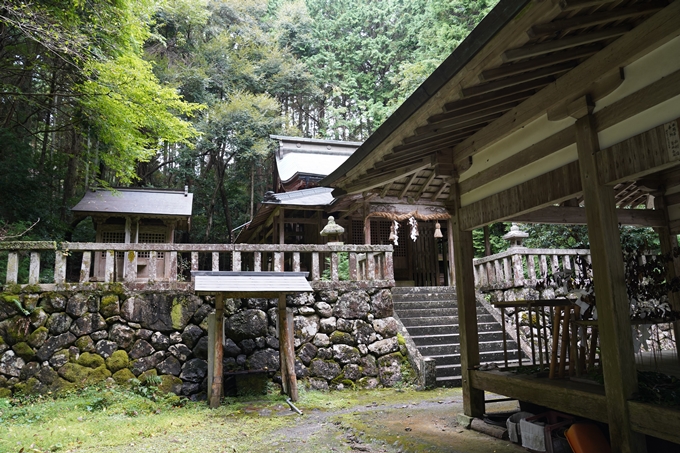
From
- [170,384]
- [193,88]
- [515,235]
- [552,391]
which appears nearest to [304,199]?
[515,235]

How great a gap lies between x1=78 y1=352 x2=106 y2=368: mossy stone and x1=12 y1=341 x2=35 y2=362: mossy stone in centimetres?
75

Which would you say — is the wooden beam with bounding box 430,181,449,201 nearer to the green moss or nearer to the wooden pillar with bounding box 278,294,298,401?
the wooden pillar with bounding box 278,294,298,401

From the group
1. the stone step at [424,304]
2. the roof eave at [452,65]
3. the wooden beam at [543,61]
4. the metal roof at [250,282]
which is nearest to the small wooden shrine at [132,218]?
the metal roof at [250,282]

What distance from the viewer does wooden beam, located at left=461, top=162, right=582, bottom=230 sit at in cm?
407

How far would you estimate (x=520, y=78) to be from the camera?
12.8 ft

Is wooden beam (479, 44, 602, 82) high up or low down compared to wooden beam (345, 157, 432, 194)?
up

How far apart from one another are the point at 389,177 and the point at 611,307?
132 inches

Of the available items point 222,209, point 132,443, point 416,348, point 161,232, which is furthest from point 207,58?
point 132,443

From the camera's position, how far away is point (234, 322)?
8.46 m

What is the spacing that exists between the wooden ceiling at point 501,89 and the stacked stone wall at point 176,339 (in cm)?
348

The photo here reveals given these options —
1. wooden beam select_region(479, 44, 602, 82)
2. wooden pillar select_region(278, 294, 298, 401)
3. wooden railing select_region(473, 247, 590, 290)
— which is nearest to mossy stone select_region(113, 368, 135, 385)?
A: wooden pillar select_region(278, 294, 298, 401)

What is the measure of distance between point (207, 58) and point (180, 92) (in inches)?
126

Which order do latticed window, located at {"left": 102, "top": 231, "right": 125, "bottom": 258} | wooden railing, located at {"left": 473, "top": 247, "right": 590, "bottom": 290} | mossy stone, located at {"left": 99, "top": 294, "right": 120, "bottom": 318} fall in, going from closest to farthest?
mossy stone, located at {"left": 99, "top": 294, "right": 120, "bottom": 318} → wooden railing, located at {"left": 473, "top": 247, "right": 590, "bottom": 290} → latticed window, located at {"left": 102, "top": 231, "right": 125, "bottom": 258}

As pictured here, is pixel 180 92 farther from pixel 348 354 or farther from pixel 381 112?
pixel 348 354
